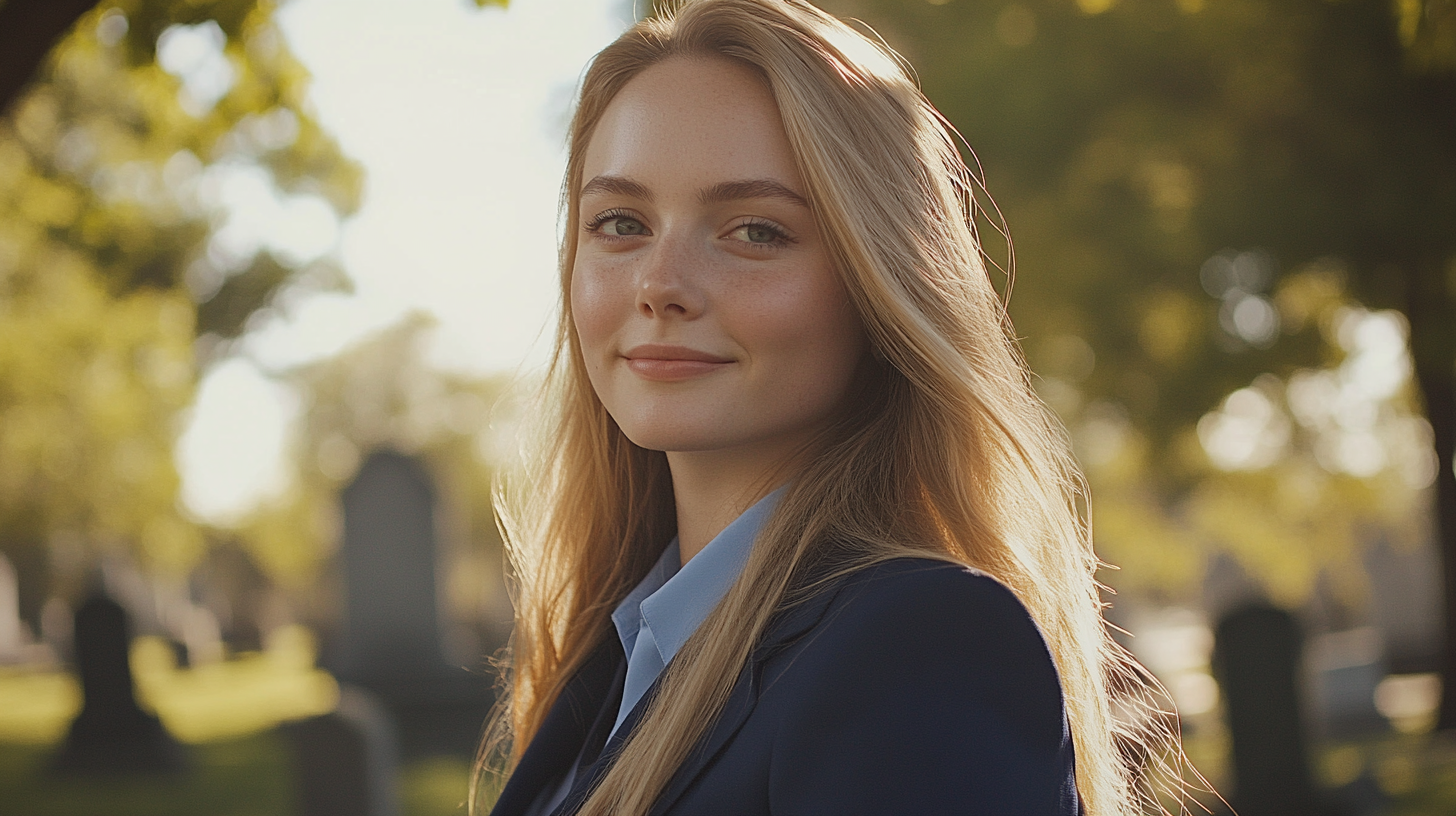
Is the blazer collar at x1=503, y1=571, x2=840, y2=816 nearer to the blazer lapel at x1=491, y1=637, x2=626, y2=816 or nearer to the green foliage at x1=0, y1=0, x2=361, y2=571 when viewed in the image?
the blazer lapel at x1=491, y1=637, x2=626, y2=816

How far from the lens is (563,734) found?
209cm

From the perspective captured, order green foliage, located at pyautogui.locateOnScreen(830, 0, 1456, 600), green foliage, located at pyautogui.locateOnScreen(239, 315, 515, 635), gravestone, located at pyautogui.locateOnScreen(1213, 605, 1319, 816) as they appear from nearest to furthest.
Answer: gravestone, located at pyautogui.locateOnScreen(1213, 605, 1319, 816) < green foliage, located at pyautogui.locateOnScreen(830, 0, 1456, 600) < green foliage, located at pyautogui.locateOnScreen(239, 315, 515, 635)

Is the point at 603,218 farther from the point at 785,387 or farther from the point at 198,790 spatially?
the point at 198,790

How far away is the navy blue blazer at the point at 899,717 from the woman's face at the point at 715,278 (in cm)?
38

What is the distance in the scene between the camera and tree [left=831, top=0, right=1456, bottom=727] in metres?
10.7

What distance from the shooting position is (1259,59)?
11078mm

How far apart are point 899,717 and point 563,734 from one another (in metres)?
1.00

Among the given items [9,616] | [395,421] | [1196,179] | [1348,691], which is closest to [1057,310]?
[1196,179]

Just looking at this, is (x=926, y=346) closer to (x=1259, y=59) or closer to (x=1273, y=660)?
(x=1273, y=660)

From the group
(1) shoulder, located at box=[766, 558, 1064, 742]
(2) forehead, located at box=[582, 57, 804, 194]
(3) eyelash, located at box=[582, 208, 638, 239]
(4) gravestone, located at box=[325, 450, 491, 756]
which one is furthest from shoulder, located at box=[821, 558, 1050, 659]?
(4) gravestone, located at box=[325, 450, 491, 756]

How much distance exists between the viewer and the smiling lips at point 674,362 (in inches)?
67.7

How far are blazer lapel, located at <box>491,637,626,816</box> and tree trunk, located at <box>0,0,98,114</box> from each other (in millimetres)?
3413

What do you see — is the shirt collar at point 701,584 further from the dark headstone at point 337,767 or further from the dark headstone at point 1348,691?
the dark headstone at point 1348,691

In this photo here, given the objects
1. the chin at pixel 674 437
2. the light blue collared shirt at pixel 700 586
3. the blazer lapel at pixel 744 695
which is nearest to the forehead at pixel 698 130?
the chin at pixel 674 437
